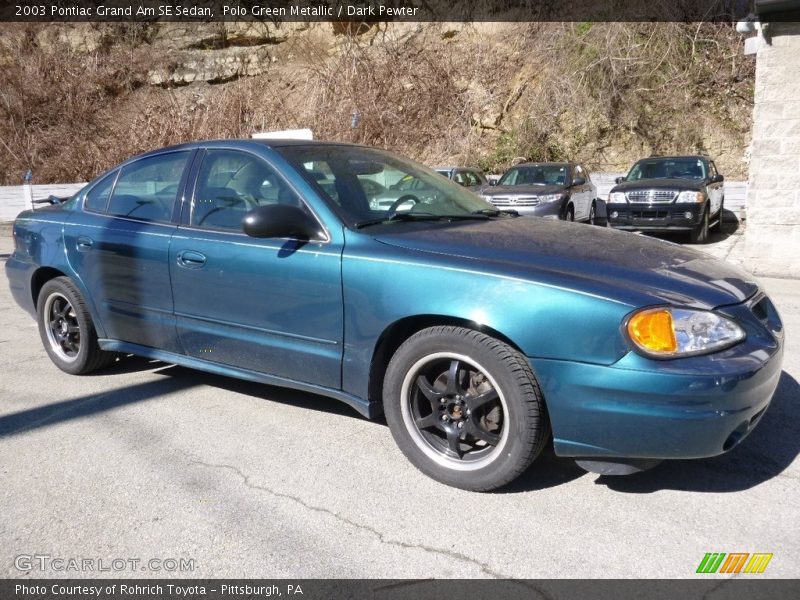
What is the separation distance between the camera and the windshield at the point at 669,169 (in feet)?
46.1

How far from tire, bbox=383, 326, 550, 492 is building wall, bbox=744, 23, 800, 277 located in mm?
7484

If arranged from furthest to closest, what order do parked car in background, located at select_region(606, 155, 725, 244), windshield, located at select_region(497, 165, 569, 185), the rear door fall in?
windshield, located at select_region(497, 165, 569, 185) < parked car in background, located at select_region(606, 155, 725, 244) < the rear door

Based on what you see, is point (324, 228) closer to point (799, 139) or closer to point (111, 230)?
point (111, 230)

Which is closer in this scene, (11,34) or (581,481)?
(581,481)

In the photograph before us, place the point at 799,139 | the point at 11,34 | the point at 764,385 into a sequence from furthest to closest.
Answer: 1. the point at 11,34
2. the point at 799,139
3. the point at 764,385

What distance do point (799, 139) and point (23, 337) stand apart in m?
9.13

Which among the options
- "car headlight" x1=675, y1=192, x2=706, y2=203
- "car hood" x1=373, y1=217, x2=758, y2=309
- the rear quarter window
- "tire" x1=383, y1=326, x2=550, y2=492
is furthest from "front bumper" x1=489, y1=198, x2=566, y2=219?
"tire" x1=383, y1=326, x2=550, y2=492

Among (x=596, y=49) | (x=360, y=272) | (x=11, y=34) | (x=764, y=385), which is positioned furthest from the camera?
(x=11, y=34)

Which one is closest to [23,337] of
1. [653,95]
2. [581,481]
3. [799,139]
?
[581,481]

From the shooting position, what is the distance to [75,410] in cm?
443

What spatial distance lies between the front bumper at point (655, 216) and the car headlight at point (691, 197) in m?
0.07

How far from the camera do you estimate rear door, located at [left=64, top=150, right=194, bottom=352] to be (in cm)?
433

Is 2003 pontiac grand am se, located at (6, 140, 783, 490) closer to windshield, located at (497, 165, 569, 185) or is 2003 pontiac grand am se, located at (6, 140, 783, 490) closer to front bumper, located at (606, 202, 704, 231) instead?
front bumper, located at (606, 202, 704, 231)

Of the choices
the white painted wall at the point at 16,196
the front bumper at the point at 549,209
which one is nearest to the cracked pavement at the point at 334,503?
the front bumper at the point at 549,209
